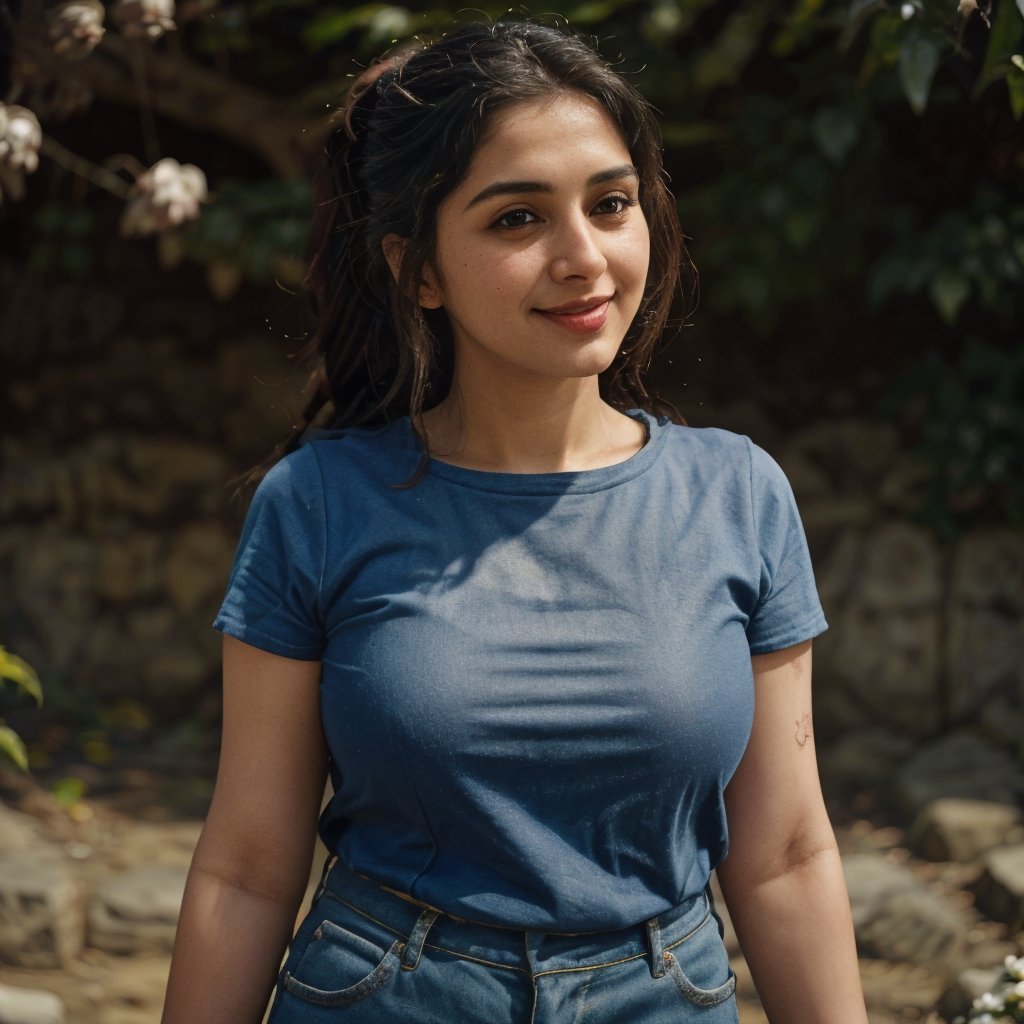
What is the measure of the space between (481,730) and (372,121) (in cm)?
68

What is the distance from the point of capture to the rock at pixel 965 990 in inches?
119

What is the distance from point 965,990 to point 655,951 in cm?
186

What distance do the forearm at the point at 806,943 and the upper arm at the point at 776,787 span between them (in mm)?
17

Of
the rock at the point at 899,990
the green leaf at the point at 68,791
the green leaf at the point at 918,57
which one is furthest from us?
the green leaf at the point at 68,791

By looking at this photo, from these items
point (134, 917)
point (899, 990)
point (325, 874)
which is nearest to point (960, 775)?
point (899, 990)

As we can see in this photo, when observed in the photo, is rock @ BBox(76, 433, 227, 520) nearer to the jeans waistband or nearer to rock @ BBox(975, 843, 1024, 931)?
rock @ BBox(975, 843, 1024, 931)

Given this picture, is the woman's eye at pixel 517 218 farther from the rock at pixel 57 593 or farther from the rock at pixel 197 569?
the rock at pixel 57 593

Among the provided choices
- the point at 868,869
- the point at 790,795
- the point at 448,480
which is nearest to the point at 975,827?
the point at 868,869

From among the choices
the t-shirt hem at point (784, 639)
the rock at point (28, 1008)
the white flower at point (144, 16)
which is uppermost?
the white flower at point (144, 16)

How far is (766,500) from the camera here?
1.59 metres

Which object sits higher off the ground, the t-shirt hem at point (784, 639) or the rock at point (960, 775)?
the t-shirt hem at point (784, 639)

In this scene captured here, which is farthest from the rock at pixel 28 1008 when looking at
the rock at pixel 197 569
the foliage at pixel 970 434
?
the foliage at pixel 970 434

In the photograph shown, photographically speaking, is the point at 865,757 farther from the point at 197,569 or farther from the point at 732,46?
the point at 197,569

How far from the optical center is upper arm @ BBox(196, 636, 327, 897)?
1.49m
